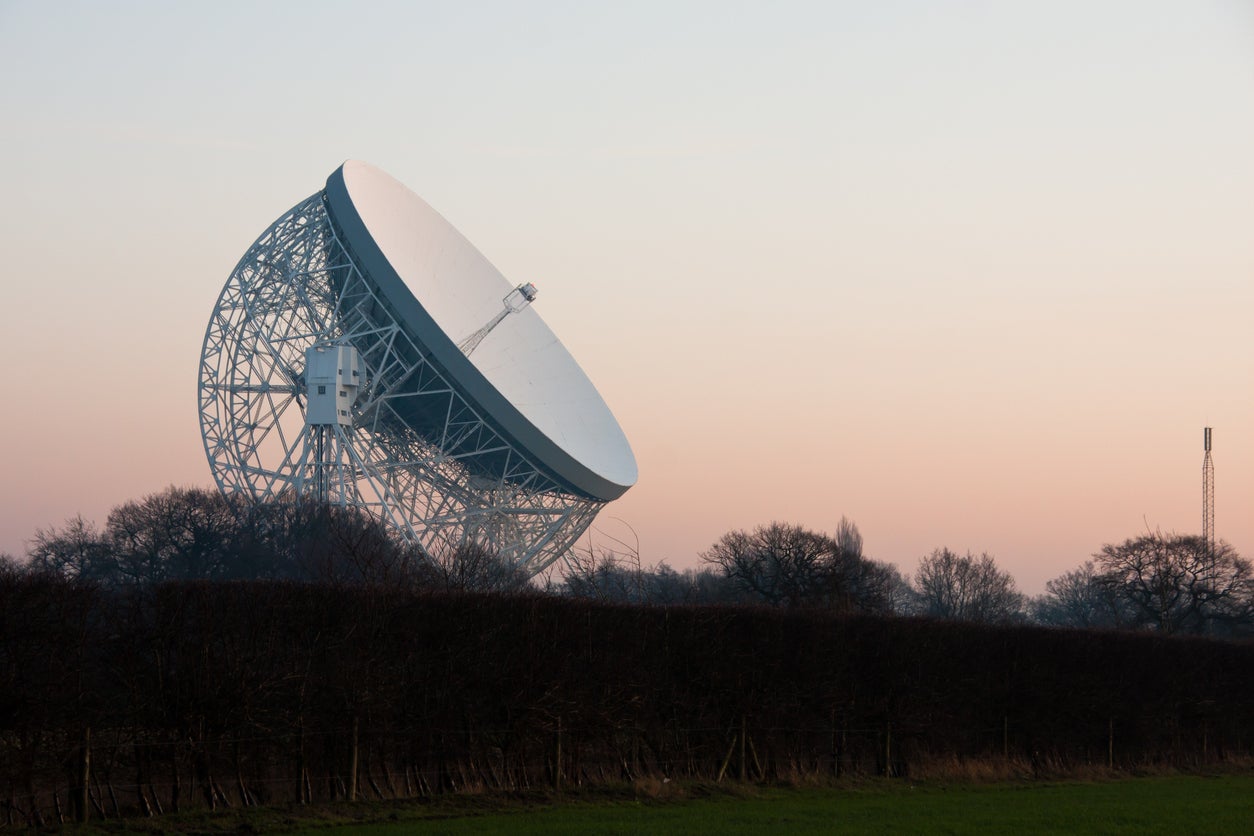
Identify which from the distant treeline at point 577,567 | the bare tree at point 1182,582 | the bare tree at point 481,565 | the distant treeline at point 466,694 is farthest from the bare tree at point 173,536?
the bare tree at point 1182,582

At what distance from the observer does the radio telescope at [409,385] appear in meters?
43.1

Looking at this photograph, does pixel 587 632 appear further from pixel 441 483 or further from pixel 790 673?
pixel 441 483

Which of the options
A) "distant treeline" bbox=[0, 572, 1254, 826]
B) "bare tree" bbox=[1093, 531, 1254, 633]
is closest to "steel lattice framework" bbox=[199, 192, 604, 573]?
"distant treeline" bbox=[0, 572, 1254, 826]

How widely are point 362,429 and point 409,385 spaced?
3.28 meters

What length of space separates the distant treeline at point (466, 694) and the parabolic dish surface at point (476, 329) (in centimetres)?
1665

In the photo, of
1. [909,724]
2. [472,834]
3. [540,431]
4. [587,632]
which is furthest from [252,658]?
[540,431]

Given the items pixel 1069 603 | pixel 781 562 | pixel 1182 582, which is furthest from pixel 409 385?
pixel 1069 603

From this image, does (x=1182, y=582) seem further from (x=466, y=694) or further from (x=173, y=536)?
(x=466, y=694)

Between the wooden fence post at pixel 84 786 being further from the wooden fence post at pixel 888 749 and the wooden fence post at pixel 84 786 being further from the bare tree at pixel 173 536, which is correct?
the bare tree at pixel 173 536

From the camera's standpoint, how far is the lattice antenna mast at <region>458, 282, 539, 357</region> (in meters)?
45.2

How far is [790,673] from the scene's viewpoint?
27812 mm

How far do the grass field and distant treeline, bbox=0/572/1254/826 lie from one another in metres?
1.65

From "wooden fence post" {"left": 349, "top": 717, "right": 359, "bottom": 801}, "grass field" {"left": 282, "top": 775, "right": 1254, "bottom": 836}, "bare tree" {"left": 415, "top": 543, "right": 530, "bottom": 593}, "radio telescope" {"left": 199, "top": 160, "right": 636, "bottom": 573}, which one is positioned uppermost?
"radio telescope" {"left": 199, "top": 160, "right": 636, "bottom": 573}

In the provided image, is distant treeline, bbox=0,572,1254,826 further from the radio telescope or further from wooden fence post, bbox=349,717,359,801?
the radio telescope
